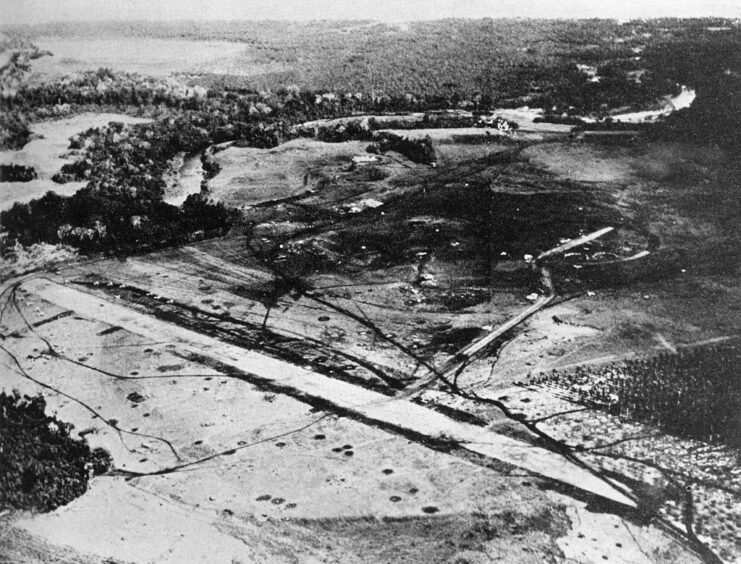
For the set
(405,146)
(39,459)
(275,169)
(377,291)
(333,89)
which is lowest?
(39,459)

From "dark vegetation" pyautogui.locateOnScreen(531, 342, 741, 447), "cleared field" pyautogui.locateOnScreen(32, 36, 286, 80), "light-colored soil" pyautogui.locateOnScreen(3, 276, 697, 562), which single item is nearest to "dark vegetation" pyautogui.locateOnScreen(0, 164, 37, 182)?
"cleared field" pyautogui.locateOnScreen(32, 36, 286, 80)

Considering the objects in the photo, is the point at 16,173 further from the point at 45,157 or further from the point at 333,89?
the point at 333,89

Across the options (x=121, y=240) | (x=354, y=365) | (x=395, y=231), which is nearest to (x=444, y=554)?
(x=354, y=365)

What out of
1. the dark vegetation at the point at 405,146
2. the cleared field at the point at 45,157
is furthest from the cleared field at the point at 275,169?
the cleared field at the point at 45,157

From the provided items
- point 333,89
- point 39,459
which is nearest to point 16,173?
point 39,459

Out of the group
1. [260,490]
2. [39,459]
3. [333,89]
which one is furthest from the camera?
[333,89]

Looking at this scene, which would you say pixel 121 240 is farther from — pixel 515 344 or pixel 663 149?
pixel 663 149

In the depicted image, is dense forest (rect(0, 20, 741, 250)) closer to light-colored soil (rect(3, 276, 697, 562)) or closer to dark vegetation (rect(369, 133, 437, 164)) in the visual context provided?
dark vegetation (rect(369, 133, 437, 164))

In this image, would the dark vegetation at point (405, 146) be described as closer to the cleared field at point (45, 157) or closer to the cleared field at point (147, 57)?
the cleared field at point (147, 57)
